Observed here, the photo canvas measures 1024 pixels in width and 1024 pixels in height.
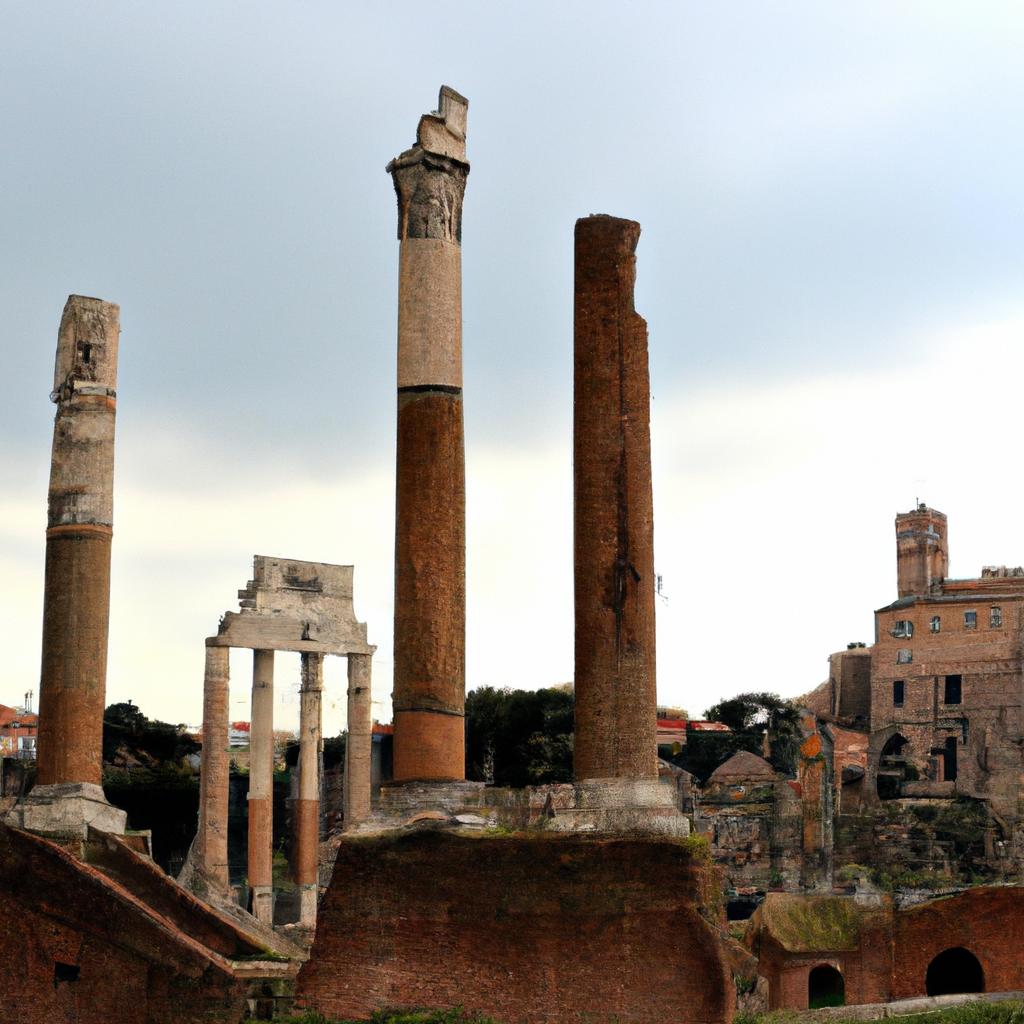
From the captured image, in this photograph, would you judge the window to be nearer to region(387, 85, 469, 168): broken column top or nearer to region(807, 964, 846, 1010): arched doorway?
region(807, 964, 846, 1010): arched doorway

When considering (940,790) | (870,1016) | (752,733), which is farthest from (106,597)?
(752,733)

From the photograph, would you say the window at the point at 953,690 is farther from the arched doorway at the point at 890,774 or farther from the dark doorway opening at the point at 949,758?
the arched doorway at the point at 890,774

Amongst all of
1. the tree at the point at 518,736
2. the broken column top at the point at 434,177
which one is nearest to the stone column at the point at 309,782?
the broken column top at the point at 434,177

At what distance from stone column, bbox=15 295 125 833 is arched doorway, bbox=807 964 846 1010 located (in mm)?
12994

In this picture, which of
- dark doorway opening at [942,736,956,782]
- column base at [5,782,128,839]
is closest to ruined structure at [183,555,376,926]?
column base at [5,782,128,839]

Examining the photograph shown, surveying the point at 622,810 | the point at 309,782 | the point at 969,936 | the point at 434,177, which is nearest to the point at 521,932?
the point at 622,810

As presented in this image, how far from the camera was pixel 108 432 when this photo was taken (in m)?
20.0

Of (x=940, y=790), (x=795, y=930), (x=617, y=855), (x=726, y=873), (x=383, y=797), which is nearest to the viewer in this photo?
(x=617, y=855)

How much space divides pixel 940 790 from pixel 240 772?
22425 mm

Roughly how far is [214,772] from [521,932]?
1708cm

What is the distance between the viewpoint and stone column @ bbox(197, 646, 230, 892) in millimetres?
30609

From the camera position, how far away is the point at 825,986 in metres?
28.3

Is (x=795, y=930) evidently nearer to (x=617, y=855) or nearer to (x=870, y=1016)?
(x=870, y=1016)

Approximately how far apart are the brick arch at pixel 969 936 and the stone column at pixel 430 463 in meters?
11.8
